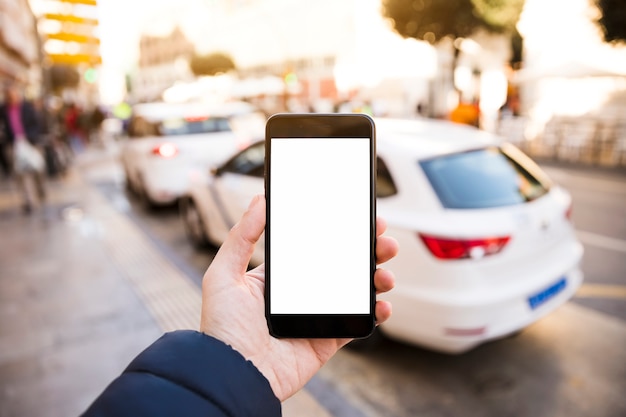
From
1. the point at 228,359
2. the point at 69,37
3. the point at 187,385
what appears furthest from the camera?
the point at 69,37

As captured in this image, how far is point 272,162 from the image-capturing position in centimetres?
161

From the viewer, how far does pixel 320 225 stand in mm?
1603

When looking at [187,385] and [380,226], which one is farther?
[380,226]

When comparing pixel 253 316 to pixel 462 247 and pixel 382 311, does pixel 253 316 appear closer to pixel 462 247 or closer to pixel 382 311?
pixel 382 311

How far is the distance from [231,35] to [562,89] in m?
46.3

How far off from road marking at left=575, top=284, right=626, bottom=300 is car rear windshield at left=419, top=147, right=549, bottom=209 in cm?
149

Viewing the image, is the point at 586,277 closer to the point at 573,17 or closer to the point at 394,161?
the point at 394,161

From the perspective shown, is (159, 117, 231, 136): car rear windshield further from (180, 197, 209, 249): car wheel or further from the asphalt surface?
the asphalt surface

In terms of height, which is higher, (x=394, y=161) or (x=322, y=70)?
(x=322, y=70)

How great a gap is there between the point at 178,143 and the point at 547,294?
6171 millimetres

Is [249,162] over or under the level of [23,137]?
under

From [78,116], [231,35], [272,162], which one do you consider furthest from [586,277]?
[231,35]

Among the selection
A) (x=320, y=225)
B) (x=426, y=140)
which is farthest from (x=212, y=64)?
(x=320, y=225)

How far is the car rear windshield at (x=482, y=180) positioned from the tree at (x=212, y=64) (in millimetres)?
50296
